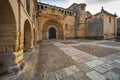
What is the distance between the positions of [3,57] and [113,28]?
19.7 metres

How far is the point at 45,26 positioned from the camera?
16.0m

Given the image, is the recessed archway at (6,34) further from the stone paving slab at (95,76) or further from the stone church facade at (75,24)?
the stone church facade at (75,24)

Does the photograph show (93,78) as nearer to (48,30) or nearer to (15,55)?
(15,55)

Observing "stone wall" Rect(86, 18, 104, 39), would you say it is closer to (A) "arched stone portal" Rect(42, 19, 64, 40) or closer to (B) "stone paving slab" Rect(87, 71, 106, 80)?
(A) "arched stone portal" Rect(42, 19, 64, 40)

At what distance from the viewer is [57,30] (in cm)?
1697

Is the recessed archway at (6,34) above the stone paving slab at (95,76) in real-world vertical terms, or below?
above

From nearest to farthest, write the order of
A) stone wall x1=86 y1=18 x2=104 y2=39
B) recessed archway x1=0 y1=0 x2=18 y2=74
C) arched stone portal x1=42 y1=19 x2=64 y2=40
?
recessed archway x1=0 y1=0 x2=18 y2=74
stone wall x1=86 y1=18 x2=104 y2=39
arched stone portal x1=42 y1=19 x2=64 y2=40

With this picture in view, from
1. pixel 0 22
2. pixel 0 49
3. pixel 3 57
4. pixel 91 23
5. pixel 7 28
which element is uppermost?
pixel 91 23

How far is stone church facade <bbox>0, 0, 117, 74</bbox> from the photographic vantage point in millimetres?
2547

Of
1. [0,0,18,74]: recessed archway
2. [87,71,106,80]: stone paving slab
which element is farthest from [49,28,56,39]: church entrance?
[87,71,106,80]: stone paving slab

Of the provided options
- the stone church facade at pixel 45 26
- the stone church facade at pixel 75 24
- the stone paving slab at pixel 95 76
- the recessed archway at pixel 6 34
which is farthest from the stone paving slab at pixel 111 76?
the stone church facade at pixel 75 24

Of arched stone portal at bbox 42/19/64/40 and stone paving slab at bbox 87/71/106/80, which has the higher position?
arched stone portal at bbox 42/19/64/40

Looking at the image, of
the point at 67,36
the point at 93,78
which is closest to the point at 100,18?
the point at 67,36

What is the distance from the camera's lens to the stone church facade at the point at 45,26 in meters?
2.55
